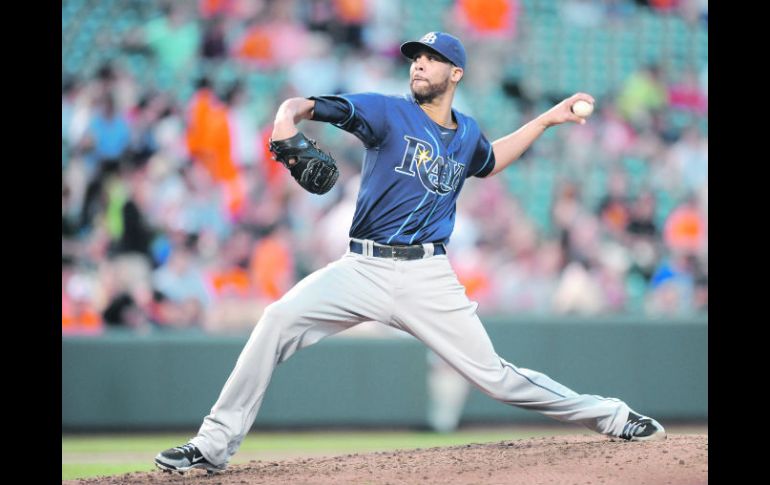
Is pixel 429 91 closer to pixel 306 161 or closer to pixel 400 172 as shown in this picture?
pixel 400 172

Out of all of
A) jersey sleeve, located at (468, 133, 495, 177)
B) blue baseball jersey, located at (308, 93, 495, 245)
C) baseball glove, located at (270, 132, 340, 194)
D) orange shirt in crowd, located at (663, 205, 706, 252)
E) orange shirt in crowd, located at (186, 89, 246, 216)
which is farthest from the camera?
orange shirt in crowd, located at (663, 205, 706, 252)

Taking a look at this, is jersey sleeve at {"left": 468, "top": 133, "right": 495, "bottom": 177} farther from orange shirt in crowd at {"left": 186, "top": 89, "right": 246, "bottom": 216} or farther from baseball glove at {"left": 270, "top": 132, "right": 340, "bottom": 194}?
orange shirt in crowd at {"left": 186, "top": 89, "right": 246, "bottom": 216}

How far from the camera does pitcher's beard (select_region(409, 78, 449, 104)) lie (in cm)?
486

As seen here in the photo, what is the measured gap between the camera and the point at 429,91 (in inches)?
192

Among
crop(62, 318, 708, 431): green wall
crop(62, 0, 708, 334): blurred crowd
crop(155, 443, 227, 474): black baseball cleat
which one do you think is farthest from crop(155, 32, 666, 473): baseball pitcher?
crop(62, 0, 708, 334): blurred crowd

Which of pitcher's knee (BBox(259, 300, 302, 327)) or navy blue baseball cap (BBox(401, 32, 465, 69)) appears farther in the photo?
navy blue baseball cap (BBox(401, 32, 465, 69))

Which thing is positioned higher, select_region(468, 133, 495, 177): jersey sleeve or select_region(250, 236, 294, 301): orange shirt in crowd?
select_region(468, 133, 495, 177): jersey sleeve

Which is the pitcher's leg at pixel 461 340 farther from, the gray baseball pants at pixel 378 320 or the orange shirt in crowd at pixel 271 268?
the orange shirt in crowd at pixel 271 268

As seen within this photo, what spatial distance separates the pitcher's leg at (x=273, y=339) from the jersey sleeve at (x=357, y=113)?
65cm

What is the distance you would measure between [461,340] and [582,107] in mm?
1372

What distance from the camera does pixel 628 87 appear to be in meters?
11.8

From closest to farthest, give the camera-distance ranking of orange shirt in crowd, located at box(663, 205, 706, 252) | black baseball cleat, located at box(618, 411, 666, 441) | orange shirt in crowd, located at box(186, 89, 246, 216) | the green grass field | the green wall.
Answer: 1. black baseball cleat, located at box(618, 411, 666, 441)
2. the green grass field
3. the green wall
4. orange shirt in crowd, located at box(186, 89, 246, 216)
5. orange shirt in crowd, located at box(663, 205, 706, 252)

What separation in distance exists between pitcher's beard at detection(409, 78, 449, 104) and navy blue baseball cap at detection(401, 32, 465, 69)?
0.11 metres
